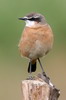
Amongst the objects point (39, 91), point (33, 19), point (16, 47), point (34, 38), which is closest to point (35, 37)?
point (34, 38)

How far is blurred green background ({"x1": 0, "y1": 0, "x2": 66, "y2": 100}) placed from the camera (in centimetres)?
1144

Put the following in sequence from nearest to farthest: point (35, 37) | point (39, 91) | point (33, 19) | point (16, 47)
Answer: point (39, 91) → point (35, 37) → point (33, 19) → point (16, 47)

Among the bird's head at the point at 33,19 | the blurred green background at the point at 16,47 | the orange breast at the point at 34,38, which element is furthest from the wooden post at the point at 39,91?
the blurred green background at the point at 16,47

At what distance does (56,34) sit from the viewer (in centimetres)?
1302

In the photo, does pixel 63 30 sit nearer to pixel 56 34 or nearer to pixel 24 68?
pixel 56 34

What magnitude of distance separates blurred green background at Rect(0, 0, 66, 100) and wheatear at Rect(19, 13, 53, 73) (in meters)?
2.20

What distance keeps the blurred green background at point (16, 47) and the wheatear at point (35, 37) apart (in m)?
2.20

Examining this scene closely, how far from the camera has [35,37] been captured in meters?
8.53

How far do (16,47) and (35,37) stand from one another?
12.8 feet

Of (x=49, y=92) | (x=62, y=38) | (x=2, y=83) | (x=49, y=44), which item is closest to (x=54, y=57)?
(x=62, y=38)

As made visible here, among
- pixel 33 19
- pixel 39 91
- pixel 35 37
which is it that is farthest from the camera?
pixel 33 19

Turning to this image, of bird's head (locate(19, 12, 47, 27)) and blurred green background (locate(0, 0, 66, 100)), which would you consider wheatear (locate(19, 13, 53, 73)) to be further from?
blurred green background (locate(0, 0, 66, 100))

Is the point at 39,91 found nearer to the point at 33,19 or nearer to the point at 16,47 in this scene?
the point at 33,19

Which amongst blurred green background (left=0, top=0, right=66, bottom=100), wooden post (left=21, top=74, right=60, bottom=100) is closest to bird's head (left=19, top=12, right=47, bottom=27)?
wooden post (left=21, top=74, right=60, bottom=100)
